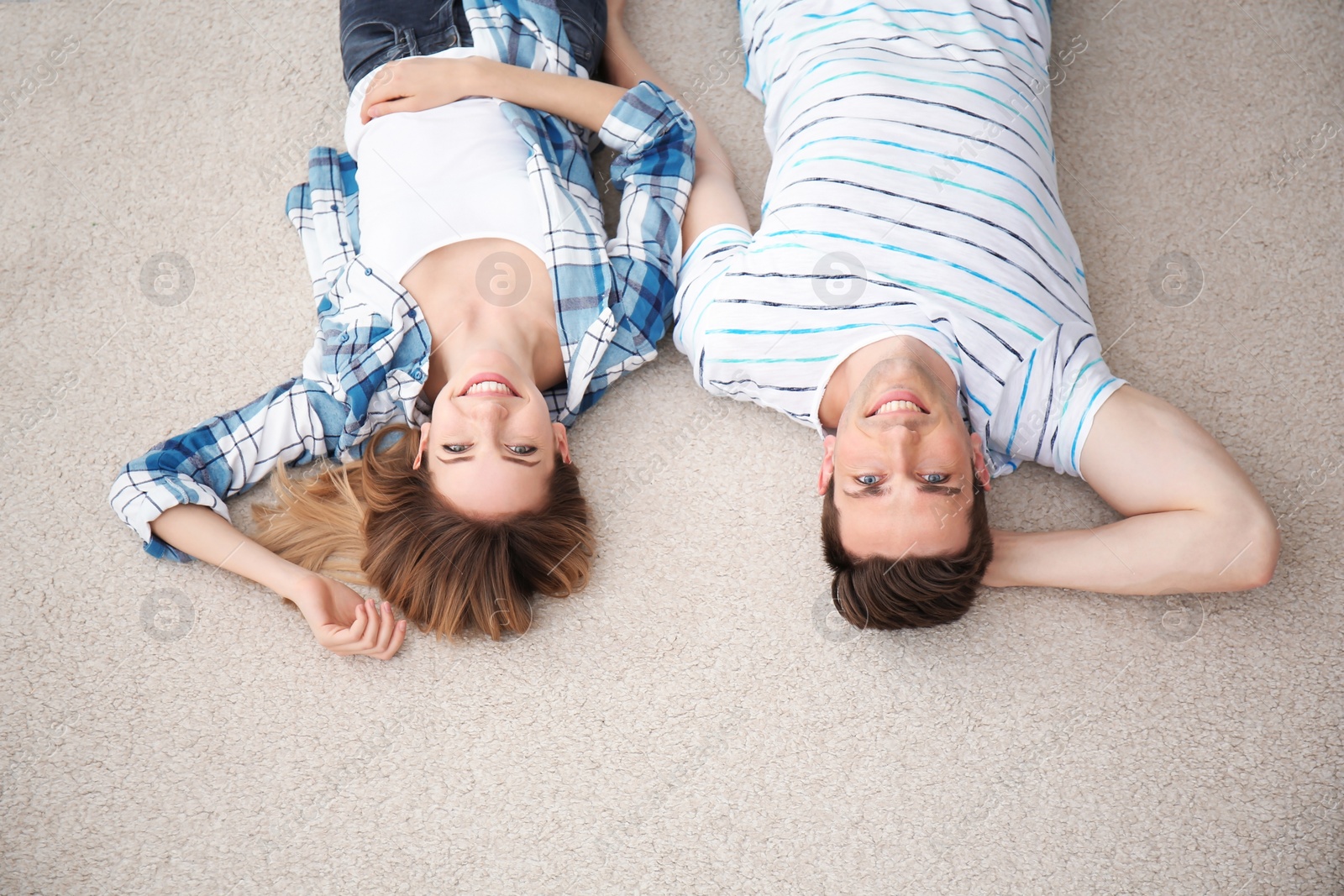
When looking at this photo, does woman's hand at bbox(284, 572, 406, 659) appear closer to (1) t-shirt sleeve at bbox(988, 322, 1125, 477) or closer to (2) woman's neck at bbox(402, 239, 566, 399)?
(2) woman's neck at bbox(402, 239, 566, 399)

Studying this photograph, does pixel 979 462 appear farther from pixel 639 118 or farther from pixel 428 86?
pixel 428 86

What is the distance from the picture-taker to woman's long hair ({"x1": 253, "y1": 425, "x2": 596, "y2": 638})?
1.31 metres

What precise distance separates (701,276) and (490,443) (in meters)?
0.47

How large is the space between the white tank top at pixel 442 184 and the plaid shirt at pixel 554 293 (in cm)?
3

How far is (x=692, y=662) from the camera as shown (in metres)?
1.39

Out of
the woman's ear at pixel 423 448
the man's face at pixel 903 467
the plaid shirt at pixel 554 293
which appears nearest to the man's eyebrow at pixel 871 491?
the man's face at pixel 903 467

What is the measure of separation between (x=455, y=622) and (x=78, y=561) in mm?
665

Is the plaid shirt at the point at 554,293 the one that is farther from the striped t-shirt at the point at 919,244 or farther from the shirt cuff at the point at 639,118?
the striped t-shirt at the point at 919,244

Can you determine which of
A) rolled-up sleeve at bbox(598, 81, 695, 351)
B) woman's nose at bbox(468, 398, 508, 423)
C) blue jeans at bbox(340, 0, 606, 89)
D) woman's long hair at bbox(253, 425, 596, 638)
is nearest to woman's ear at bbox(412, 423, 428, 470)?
woman's long hair at bbox(253, 425, 596, 638)

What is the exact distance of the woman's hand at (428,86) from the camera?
157 cm

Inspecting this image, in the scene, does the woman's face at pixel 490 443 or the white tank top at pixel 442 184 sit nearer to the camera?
the woman's face at pixel 490 443

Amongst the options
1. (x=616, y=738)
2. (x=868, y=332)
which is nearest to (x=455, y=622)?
(x=616, y=738)

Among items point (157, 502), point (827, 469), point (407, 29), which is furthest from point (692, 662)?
point (407, 29)

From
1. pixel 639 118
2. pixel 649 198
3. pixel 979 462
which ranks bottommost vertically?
pixel 979 462
